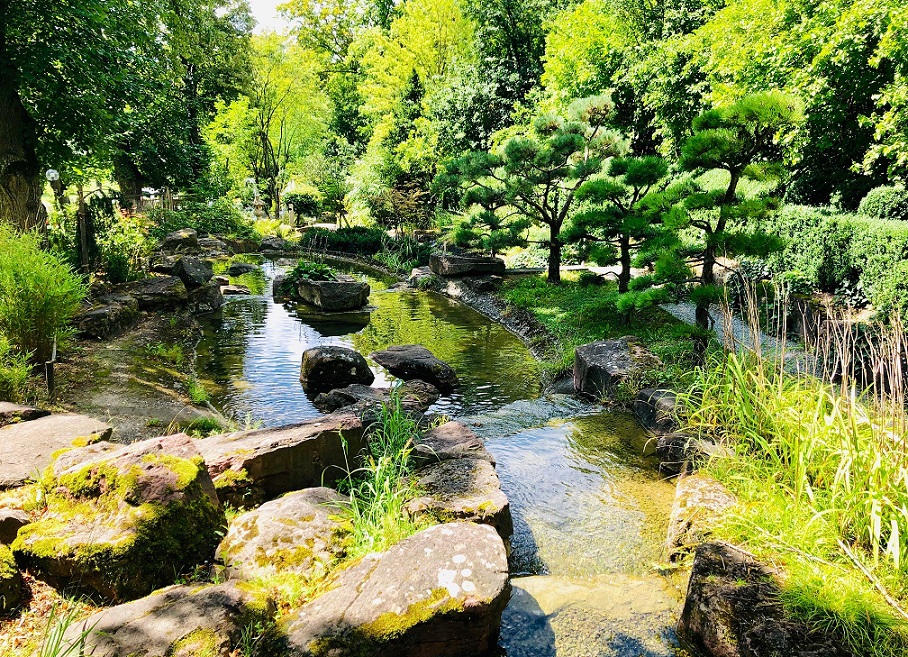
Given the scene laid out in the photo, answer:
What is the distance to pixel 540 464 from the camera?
458cm

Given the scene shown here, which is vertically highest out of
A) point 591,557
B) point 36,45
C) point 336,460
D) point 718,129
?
point 36,45

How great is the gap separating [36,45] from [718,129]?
9.12m

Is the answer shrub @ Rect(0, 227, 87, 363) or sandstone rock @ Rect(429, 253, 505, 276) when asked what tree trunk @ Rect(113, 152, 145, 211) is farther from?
shrub @ Rect(0, 227, 87, 363)

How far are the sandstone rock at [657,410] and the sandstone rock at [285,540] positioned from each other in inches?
127

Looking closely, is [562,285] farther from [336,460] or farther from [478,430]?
[336,460]

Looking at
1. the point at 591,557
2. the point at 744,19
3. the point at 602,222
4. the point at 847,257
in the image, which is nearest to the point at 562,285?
the point at 602,222

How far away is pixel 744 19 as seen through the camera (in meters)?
11.4

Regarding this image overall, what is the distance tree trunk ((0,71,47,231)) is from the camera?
24.9 feet

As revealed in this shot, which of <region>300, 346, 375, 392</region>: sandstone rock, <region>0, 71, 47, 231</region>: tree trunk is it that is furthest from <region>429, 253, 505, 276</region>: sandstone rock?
<region>0, 71, 47, 231</region>: tree trunk

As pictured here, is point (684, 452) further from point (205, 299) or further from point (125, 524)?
point (205, 299)

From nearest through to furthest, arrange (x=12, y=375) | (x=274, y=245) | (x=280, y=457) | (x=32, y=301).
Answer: (x=280, y=457) → (x=12, y=375) → (x=32, y=301) → (x=274, y=245)

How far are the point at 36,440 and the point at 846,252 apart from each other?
9.70m

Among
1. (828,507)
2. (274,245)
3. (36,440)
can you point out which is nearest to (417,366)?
(36,440)

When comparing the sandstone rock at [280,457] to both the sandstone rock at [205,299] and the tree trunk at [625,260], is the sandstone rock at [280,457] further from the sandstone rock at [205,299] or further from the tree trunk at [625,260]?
the sandstone rock at [205,299]
